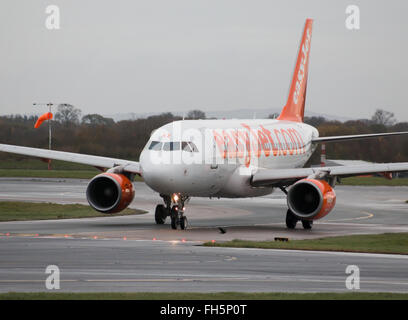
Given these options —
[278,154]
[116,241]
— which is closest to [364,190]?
[278,154]

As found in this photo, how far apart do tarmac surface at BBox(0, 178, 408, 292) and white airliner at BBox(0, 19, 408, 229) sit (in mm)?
1085

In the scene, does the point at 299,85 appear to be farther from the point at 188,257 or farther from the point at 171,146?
the point at 188,257

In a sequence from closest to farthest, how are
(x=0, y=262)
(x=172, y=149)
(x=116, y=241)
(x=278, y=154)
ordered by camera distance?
(x=0, y=262)
(x=116, y=241)
(x=172, y=149)
(x=278, y=154)

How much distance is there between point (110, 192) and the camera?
1459 inches

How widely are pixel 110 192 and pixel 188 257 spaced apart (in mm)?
13000

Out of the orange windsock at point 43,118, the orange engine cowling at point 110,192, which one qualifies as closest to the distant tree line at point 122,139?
the orange windsock at point 43,118

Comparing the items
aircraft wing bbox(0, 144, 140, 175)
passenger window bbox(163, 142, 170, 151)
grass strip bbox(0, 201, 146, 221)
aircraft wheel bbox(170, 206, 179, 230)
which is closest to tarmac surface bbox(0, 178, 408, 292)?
aircraft wheel bbox(170, 206, 179, 230)

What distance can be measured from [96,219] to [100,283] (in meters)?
20.5

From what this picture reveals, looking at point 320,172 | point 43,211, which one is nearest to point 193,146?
point 320,172

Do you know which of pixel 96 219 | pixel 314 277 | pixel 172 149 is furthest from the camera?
pixel 96 219

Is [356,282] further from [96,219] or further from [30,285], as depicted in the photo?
[96,219]

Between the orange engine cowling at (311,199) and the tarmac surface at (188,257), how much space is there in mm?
740

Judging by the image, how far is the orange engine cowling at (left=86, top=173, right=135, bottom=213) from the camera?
3612cm

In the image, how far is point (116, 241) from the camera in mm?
29141
